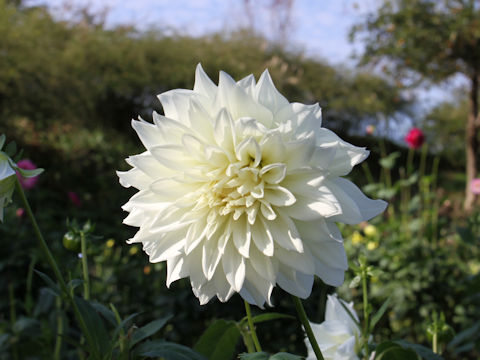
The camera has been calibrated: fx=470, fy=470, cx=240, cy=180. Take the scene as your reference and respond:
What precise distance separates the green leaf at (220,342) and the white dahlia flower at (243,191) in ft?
0.50

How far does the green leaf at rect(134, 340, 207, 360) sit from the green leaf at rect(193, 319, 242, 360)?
0.22ft

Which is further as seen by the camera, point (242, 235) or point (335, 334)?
point (335, 334)

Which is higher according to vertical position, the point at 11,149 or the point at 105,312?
the point at 11,149

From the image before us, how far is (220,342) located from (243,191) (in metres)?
0.28

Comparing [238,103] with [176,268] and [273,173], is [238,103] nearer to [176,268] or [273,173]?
[273,173]

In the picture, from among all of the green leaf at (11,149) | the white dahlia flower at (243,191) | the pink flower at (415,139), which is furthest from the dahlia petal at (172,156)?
the pink flower at (415,139)

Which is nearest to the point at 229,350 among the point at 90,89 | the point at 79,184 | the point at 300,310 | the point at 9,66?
the point at 300,310

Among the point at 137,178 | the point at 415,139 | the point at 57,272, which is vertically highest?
the point at 137,178

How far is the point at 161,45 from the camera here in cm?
942

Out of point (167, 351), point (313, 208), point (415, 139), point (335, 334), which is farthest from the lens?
point (415, 139)

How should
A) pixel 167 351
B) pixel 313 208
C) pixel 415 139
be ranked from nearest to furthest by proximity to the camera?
pixel 313 208, pixel 167 351, pixel 415 139

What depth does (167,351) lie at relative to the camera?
2.04 ft

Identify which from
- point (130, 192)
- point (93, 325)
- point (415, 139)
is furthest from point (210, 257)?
point (130, 192)

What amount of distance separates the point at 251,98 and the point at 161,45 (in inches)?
369
